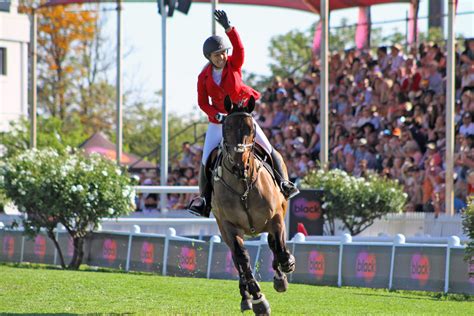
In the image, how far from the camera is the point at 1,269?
21.4 metres

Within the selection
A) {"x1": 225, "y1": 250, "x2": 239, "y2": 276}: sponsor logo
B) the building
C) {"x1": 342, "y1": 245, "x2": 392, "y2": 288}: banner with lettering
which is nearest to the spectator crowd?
{"x1": 342, "y1": 245, "x2": 392, "y2": 288}: banner with lettering

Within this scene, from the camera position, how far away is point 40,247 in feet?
84.7

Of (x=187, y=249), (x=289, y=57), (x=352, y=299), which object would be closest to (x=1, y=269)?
(x=187, y=249)

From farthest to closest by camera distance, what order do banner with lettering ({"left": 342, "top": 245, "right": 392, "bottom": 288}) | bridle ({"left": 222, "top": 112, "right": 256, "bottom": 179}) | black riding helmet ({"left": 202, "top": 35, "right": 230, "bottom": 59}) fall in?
banner with lettering ({"left": 342, "top": 245, "right": 392, "bottom": 288}), black riding helmet ({"left": 202, "top": 35, "right": 230, "bottom": 59}), bridle ({"left": 222, "top": 112, "right": 256, "bottom": 179})

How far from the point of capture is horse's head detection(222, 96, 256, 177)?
13.3 meters

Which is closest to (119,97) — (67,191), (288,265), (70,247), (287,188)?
(70,247)

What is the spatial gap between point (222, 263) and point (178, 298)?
4936 millimetres

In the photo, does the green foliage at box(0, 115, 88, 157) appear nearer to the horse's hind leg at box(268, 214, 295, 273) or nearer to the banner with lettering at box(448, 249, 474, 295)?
the banner with lettering at box(448, 249, 474, 295)

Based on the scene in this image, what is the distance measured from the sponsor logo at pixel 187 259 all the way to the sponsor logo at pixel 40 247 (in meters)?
4.72

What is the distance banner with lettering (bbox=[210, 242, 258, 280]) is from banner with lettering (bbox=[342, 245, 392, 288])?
5.78 ft

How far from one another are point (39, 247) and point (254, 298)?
1303cm

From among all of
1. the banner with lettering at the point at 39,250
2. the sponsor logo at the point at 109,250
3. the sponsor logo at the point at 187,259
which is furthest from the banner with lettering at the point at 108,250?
the sponsor logo at the point at 187,259

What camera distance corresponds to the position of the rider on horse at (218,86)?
1442 centimetres

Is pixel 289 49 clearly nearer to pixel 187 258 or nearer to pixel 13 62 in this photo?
pixel 13 62
